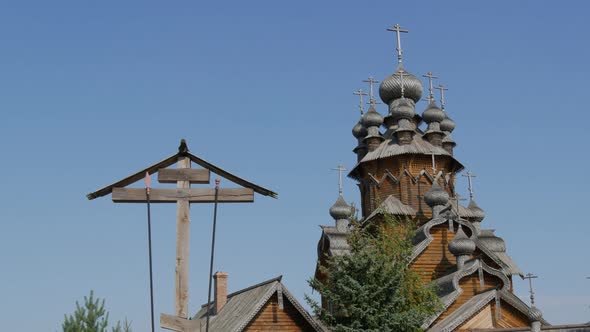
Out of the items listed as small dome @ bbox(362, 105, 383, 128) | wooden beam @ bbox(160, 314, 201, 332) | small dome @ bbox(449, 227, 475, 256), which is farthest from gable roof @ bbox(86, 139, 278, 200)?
small dome @ bbox(362, 105, 383, 128)

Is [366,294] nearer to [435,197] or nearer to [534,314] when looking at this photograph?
[534,314]

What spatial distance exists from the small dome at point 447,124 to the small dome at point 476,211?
4.90m

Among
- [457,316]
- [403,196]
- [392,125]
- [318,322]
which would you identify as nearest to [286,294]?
[318,322]

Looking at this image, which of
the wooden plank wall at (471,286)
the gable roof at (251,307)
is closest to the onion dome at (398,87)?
the wooden plank wall at (471,286)

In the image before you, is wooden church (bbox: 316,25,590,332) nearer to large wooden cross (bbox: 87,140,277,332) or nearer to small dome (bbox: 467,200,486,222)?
small dome (bbox: 467,200,486,222)

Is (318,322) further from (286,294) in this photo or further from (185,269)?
(185,269)

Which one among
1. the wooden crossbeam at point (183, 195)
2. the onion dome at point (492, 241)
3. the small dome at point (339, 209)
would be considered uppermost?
the small dome at point (339, 209)

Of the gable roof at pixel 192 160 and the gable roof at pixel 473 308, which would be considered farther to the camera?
the gable roof at pixel 473 308

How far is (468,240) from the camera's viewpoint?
99.0ft

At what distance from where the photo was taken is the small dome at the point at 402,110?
38.9 meters

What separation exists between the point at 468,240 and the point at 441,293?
8.73ft

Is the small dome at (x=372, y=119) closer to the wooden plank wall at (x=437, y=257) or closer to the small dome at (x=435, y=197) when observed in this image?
the small dome at (x=435, y=197)

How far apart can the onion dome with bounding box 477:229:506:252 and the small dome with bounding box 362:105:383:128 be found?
26.5 ft

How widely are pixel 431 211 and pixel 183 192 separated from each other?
90.0ft
